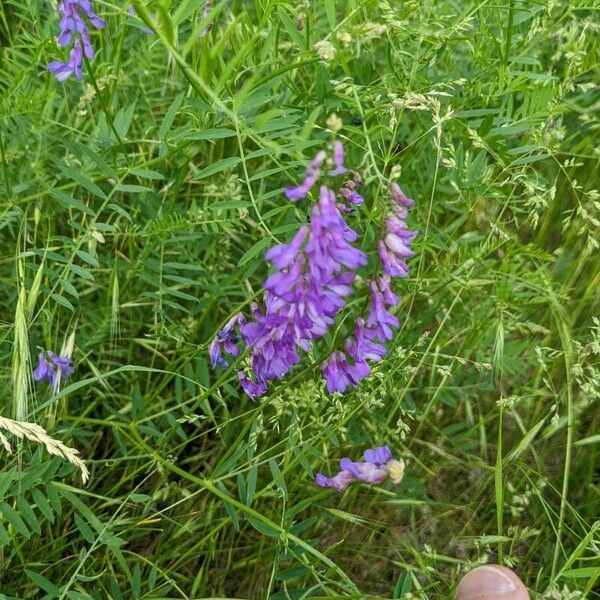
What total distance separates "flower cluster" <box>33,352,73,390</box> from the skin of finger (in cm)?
102

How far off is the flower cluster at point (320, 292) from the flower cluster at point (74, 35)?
2.46 ft

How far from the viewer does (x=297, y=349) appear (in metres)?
1.77

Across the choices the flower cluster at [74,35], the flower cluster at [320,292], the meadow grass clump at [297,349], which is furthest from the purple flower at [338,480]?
the flower cluster at [74,35]

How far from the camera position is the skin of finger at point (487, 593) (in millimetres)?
1829

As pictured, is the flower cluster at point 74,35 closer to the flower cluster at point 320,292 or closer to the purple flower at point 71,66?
the purple flower at point 71,66

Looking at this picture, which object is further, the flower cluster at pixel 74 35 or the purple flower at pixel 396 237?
the flower cluster at pixel 74 35

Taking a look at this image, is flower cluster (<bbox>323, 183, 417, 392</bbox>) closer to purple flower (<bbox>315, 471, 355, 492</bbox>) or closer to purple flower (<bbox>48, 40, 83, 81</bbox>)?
purple flower (<bbox>315, 471, 355, 492</bbox>)

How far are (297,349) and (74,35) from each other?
0.93m

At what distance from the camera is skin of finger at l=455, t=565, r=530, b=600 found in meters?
1.83

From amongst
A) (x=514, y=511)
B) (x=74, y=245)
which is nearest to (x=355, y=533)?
(x=514, y=511)

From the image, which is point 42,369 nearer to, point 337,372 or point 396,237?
point 337,372

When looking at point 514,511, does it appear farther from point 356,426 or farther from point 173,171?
point 173,171

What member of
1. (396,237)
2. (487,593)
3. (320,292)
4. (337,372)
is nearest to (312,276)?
(320,292)

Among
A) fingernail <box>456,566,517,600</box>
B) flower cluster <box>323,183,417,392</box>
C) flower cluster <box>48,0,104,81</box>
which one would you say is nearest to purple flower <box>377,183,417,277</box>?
flower cluster <box>323,183,417,392</box>
